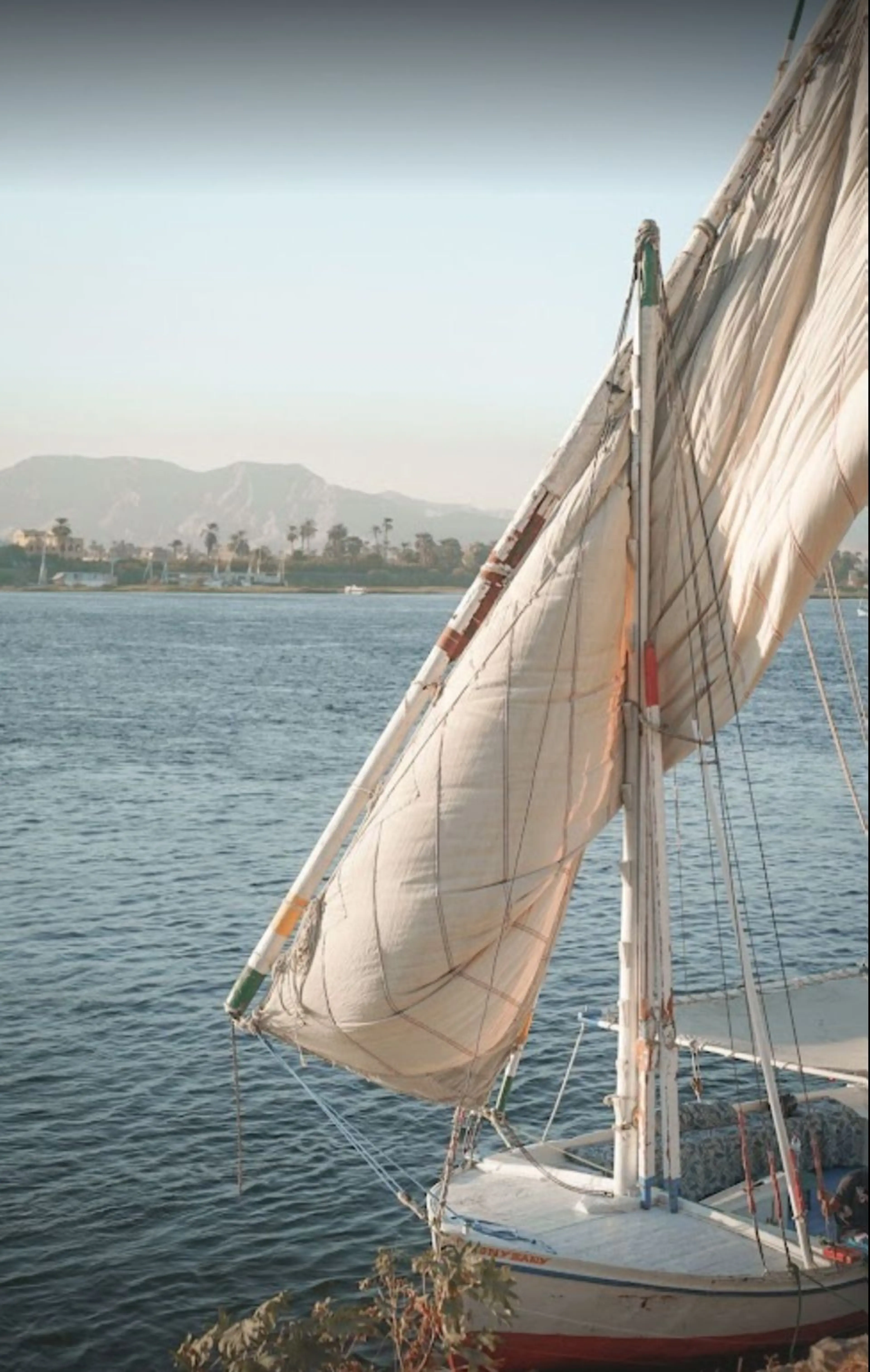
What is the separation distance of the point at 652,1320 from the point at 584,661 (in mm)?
7271

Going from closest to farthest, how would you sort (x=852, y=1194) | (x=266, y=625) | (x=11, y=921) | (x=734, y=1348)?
1. (x=852, y=1194)
2. (x=734, y=1348)
3. (x=11, y=921)
4. (x=266, y=625)

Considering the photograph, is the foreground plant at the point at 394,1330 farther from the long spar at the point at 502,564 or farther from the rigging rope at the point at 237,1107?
the long spar at the point at 502,564

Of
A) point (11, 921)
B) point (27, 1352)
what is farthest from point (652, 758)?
point (11, 921)

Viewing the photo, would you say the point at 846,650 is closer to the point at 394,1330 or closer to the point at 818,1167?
the point at 818,1167

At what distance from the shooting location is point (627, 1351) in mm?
18594

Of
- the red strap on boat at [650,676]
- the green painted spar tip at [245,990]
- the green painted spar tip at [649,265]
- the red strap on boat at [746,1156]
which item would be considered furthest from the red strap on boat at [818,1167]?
the green painted spar tip at [649,265]

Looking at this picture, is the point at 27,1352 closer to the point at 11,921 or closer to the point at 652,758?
the point at 652,758

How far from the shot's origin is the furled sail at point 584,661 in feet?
60.0

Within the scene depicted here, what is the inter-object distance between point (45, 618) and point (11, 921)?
143m

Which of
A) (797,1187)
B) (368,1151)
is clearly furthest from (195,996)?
(797,1187)

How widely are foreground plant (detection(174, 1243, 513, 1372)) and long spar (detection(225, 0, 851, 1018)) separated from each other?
3.57 m

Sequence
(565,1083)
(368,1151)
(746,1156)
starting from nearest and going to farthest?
1. (746,1156)
2. (565,1083)
3. (368,1151)

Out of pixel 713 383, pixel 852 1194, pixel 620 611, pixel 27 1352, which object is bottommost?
pixel 27 1352

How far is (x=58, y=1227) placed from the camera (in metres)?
24.3
